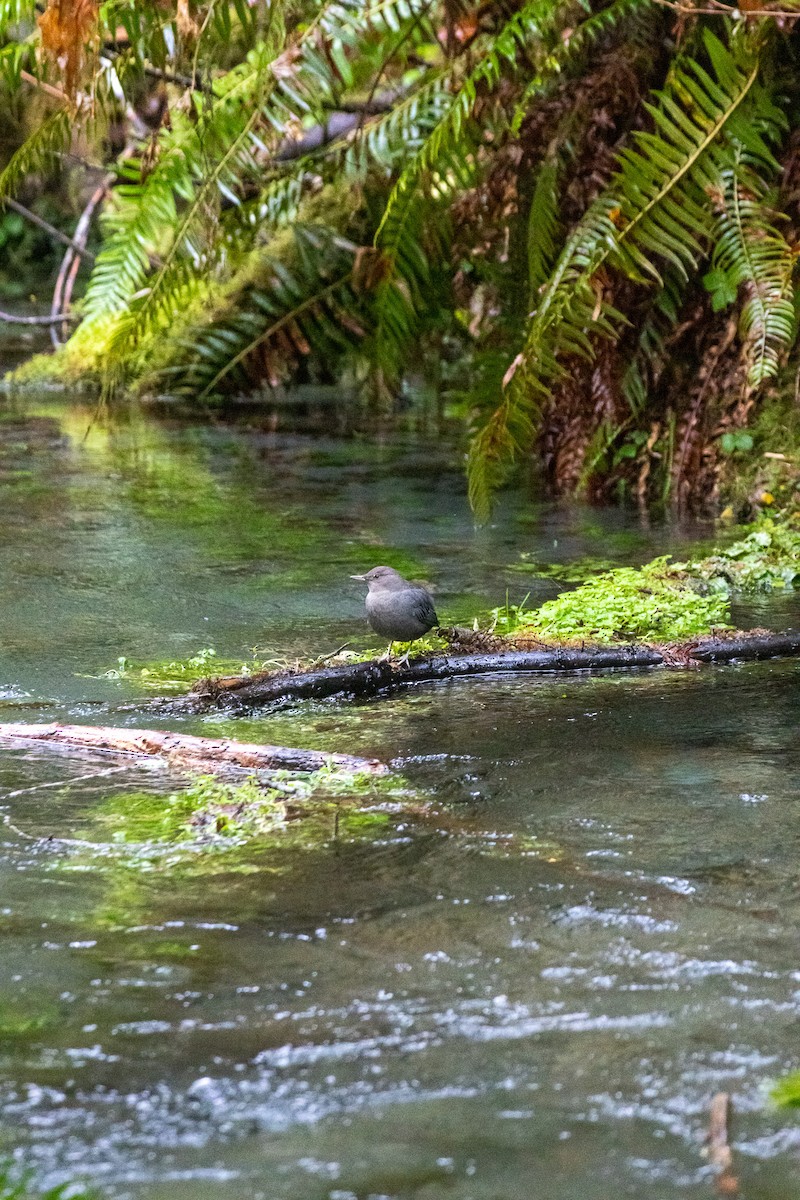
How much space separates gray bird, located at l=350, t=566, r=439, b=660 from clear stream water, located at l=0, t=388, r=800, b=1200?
0.69ft

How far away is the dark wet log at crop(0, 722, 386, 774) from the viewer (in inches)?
145

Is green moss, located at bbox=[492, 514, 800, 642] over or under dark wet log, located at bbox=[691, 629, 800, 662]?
over

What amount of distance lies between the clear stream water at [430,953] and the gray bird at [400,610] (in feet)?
0.69

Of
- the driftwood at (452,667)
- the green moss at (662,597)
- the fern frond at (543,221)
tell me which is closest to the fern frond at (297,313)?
the fern frond at (543,221)

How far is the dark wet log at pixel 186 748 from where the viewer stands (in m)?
3.69

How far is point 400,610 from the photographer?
14.8 ft

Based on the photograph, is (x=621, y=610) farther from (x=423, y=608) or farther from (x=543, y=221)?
(x=543, y=221)

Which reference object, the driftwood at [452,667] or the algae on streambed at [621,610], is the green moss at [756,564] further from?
the driftwood at [452,667]

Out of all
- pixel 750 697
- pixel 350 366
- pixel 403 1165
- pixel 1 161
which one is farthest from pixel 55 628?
pixel 1 161

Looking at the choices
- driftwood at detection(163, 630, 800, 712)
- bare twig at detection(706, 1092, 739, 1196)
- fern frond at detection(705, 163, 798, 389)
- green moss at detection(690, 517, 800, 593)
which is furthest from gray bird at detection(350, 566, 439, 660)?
bare twig at detection(706, 1092, 739, 1196)

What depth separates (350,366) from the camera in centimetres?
1227

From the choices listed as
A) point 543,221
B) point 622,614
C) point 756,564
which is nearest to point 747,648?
point 622,614

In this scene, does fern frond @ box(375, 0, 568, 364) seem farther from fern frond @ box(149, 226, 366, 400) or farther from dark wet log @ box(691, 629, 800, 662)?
dark wet log @ box(691, 629, 800, 662)

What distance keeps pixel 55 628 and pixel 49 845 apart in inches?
85.0
